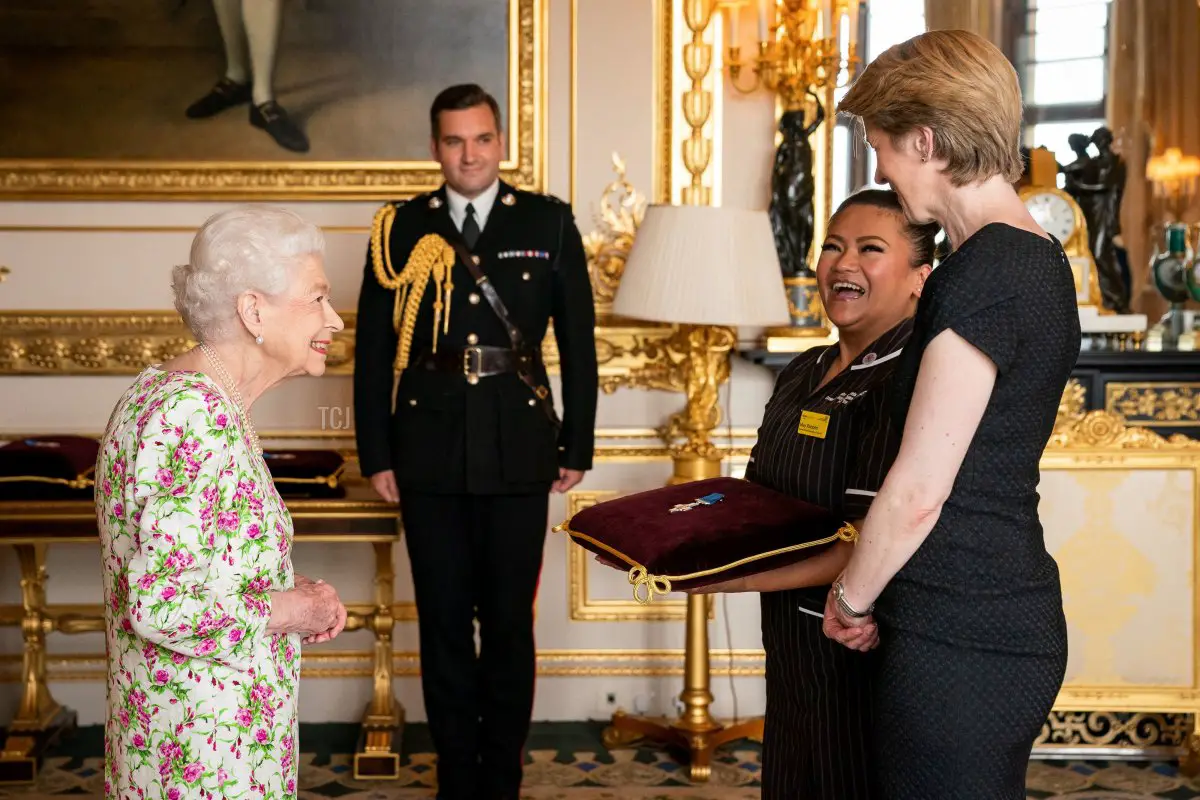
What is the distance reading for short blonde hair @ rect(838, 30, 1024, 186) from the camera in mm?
1594

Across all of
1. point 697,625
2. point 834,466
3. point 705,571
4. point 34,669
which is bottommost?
point 34,669

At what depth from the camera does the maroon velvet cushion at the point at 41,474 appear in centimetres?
371

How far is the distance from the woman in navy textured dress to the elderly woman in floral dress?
83 centimetres

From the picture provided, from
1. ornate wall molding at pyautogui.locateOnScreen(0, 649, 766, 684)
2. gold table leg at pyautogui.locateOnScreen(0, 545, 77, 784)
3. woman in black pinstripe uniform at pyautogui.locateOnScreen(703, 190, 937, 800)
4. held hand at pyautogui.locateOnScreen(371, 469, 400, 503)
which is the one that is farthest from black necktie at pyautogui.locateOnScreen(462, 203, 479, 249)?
gold table leg at pyautogui.locateOnScreen(0, 545, 77, 784)

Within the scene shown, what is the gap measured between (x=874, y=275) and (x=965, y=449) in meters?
0.57

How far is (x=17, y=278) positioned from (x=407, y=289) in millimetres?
1618

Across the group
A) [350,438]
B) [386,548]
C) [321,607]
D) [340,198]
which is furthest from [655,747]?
[321,607]

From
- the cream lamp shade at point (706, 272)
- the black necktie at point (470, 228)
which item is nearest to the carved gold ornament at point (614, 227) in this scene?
the cream lamp shade at point (706, 272)

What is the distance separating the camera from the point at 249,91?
4109mm

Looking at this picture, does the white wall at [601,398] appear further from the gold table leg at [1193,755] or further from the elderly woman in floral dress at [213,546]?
the elderly woman in floral dress at [213,546]

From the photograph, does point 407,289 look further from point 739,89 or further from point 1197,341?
point 1197,341

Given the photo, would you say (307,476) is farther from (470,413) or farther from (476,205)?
(476,205)

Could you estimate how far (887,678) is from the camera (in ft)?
5.63

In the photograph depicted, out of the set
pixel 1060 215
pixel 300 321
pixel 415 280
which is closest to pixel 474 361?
pixel 415 280
